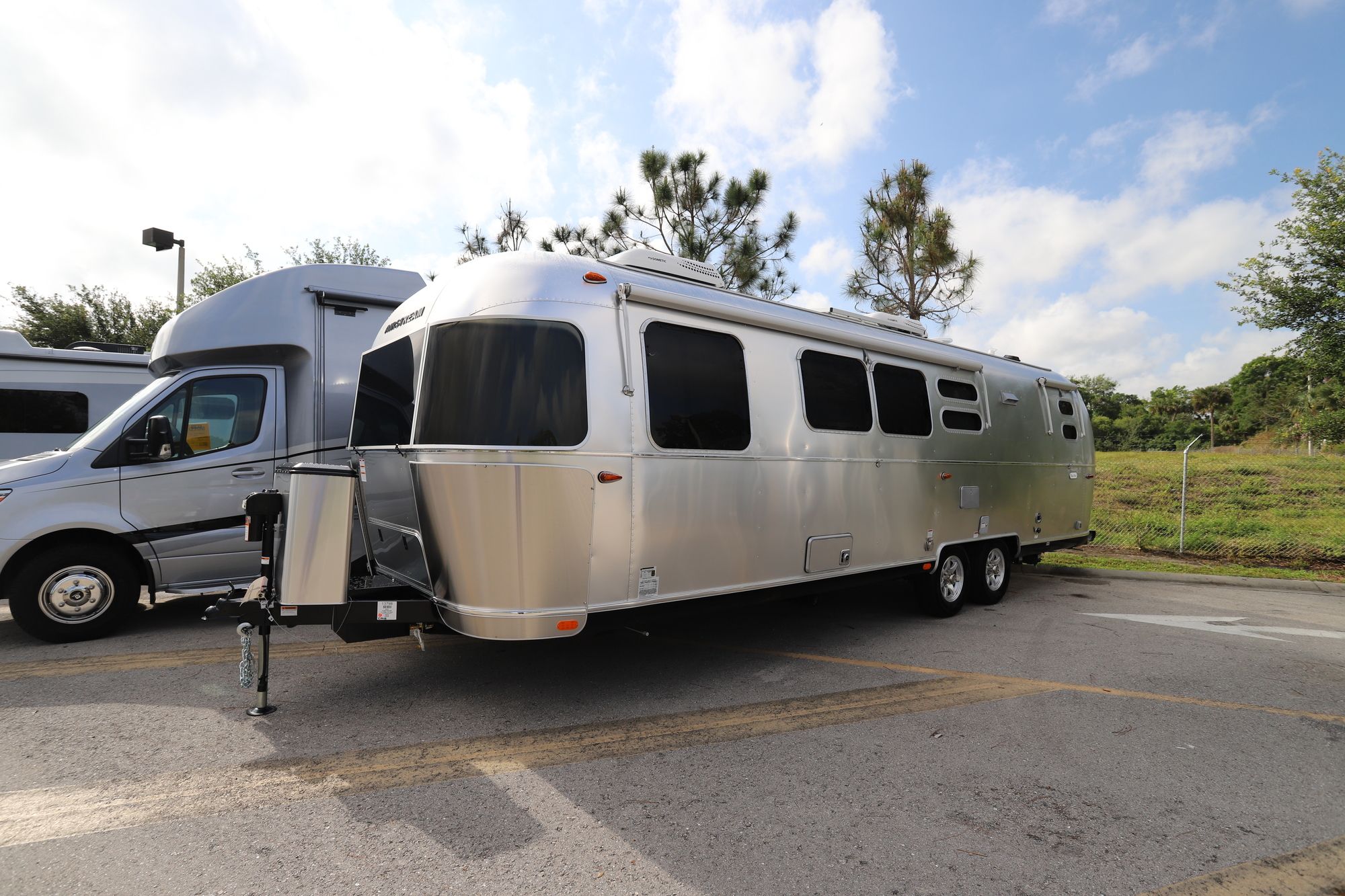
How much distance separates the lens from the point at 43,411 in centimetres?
909

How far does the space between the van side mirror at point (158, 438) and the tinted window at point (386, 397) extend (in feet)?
6.19

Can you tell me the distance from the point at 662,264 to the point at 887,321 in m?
2.84

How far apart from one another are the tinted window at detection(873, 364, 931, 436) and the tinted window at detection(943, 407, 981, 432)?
0.35 meters

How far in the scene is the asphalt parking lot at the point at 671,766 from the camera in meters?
2.79

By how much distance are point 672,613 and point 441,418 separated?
1.87 meters

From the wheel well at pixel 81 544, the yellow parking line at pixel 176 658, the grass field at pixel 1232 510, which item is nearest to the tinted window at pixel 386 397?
the yellow parking line at pixel 176 658

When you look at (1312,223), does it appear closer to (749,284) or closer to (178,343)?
(749,284)

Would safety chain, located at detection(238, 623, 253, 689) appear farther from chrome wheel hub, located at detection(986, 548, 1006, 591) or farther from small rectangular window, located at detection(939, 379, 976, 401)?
chrome wheel hub, located at detection(986, 548, 1006, 591)

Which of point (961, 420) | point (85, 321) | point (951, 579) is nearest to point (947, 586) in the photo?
point (951, 579)

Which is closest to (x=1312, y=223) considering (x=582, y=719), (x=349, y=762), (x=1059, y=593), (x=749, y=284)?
(x=1059, y=593)

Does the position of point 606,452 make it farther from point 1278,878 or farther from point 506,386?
point 1278,878

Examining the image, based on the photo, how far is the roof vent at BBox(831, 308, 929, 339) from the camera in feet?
20.8

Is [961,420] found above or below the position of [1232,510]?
above

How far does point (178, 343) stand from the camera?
6359 mm
